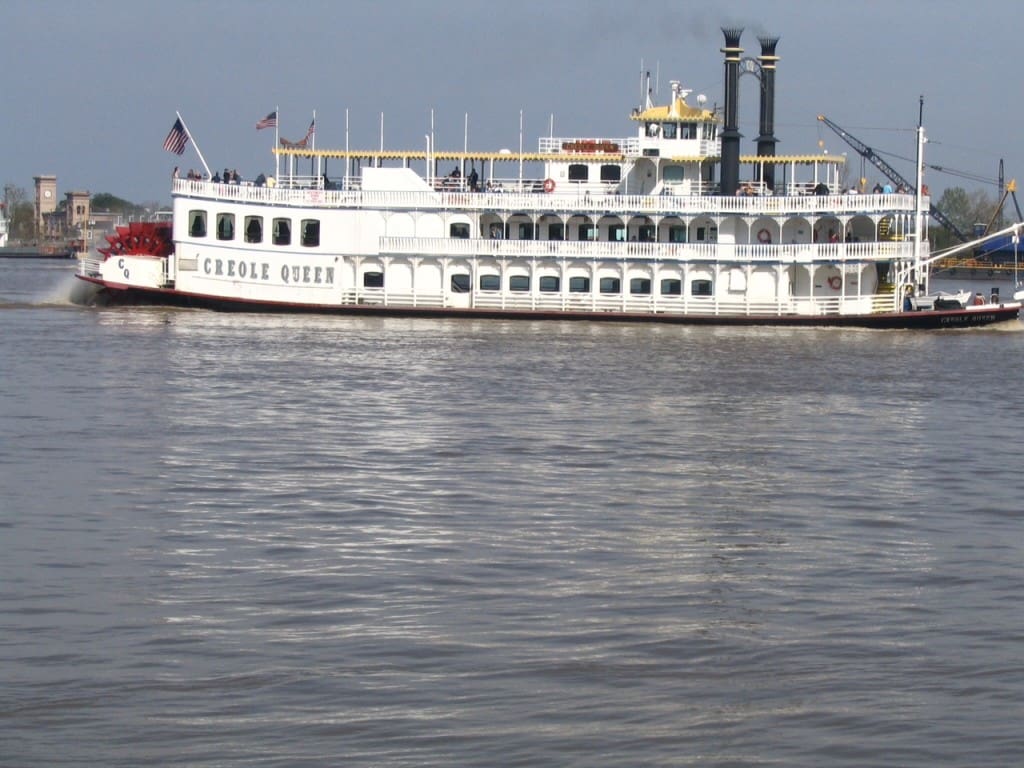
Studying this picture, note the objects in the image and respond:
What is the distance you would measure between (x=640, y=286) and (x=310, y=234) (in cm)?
1086

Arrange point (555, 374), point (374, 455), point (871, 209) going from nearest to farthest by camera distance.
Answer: point (374, 455), point (555, 374), point (871, 209)

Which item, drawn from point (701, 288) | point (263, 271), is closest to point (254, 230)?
point (263, 271)

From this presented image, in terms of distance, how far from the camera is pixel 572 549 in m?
16.4

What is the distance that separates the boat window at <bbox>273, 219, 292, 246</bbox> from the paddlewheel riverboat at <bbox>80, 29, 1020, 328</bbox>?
163 mm

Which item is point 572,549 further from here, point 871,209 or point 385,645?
point 871,209

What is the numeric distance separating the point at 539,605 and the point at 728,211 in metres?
39.2

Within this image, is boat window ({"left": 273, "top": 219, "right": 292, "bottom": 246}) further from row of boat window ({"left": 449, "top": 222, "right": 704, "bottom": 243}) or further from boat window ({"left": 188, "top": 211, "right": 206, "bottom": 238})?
row of boat window ({"left": 449, "top": 222, "right": 704, "bottom": 243})

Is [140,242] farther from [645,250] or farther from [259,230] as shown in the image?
[645,250]

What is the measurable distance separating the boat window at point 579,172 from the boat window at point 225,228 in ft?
36.6

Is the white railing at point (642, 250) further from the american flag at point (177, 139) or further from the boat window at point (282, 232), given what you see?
the american flag at point (177, 139)

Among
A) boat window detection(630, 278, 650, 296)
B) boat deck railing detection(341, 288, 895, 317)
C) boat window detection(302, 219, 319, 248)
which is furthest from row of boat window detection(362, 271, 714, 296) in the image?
boat window detection(302, 219, 319, 248)

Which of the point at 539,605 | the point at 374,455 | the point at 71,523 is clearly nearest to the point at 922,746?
the point at 539,605

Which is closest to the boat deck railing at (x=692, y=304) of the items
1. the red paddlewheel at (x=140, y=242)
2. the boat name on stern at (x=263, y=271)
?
the boat name on stern at (x=263, y=271)

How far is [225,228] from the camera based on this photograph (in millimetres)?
53875
